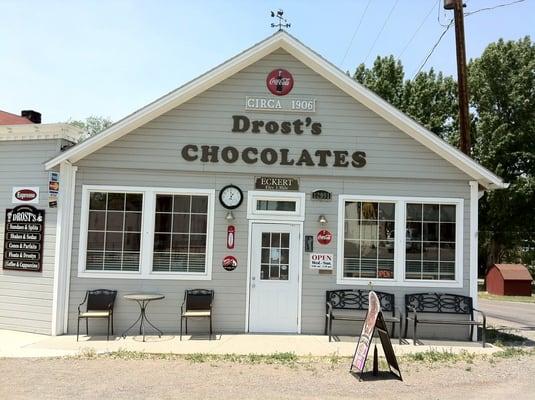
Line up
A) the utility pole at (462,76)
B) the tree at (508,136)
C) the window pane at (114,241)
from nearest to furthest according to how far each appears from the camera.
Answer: the window pane at (114,241) → the utility pole at (462,76) → the tree at (508,136)

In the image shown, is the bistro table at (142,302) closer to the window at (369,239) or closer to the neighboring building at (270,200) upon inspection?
the neighboring building at (270,200)

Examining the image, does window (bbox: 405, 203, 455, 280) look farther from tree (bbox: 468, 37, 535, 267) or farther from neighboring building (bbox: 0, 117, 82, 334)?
tree (bbox: 468, 37, 535, 267)

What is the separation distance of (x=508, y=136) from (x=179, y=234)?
68.4 feet

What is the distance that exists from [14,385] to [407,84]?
27372mm

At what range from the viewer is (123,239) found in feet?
31.4

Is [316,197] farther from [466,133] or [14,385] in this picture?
[14,385]

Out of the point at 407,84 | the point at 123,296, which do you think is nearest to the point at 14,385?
the point at 123,296

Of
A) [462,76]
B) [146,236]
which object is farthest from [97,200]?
[462,76]

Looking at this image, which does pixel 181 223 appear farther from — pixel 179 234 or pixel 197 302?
pixel 197 302

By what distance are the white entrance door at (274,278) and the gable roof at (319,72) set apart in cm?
281

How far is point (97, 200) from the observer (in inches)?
379

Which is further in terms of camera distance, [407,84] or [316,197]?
[407,84]

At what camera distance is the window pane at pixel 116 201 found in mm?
9625

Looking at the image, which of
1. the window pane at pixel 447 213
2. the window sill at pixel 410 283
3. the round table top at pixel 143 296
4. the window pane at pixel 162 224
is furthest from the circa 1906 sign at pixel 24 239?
the window pane at pixel 447 213
